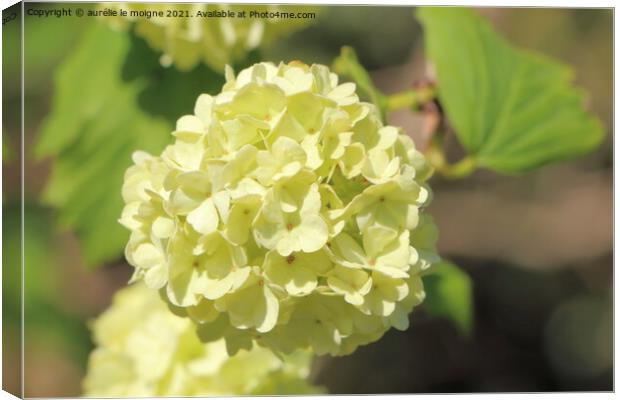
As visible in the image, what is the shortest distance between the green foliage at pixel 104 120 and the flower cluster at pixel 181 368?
19 centimetres

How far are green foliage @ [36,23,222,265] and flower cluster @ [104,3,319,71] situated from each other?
66mm

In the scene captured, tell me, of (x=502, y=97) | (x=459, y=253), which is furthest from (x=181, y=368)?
(x=459, y=253)

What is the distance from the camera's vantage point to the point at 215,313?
1.41m

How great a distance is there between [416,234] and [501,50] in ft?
1.86

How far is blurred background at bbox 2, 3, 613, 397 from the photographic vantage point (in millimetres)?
1815

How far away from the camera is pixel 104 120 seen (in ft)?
6.08

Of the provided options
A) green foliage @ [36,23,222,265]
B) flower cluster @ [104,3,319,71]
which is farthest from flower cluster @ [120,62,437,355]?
green foliage @ [36,23,222,265]

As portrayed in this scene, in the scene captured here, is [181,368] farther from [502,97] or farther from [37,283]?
[502,97]

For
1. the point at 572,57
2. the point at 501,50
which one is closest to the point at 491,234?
the point at 572,57

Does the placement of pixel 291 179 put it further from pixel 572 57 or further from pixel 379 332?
pixel 572 57

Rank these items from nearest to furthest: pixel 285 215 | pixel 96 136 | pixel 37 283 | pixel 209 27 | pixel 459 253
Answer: pixel 285 215
pixel 209 27
pixel 96 136
pixel 37 283
pixel 459 253

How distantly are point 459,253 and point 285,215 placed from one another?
1401 millimetres

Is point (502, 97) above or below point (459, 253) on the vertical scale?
above

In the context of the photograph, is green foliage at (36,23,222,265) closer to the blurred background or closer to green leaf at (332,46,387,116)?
the blurred background
